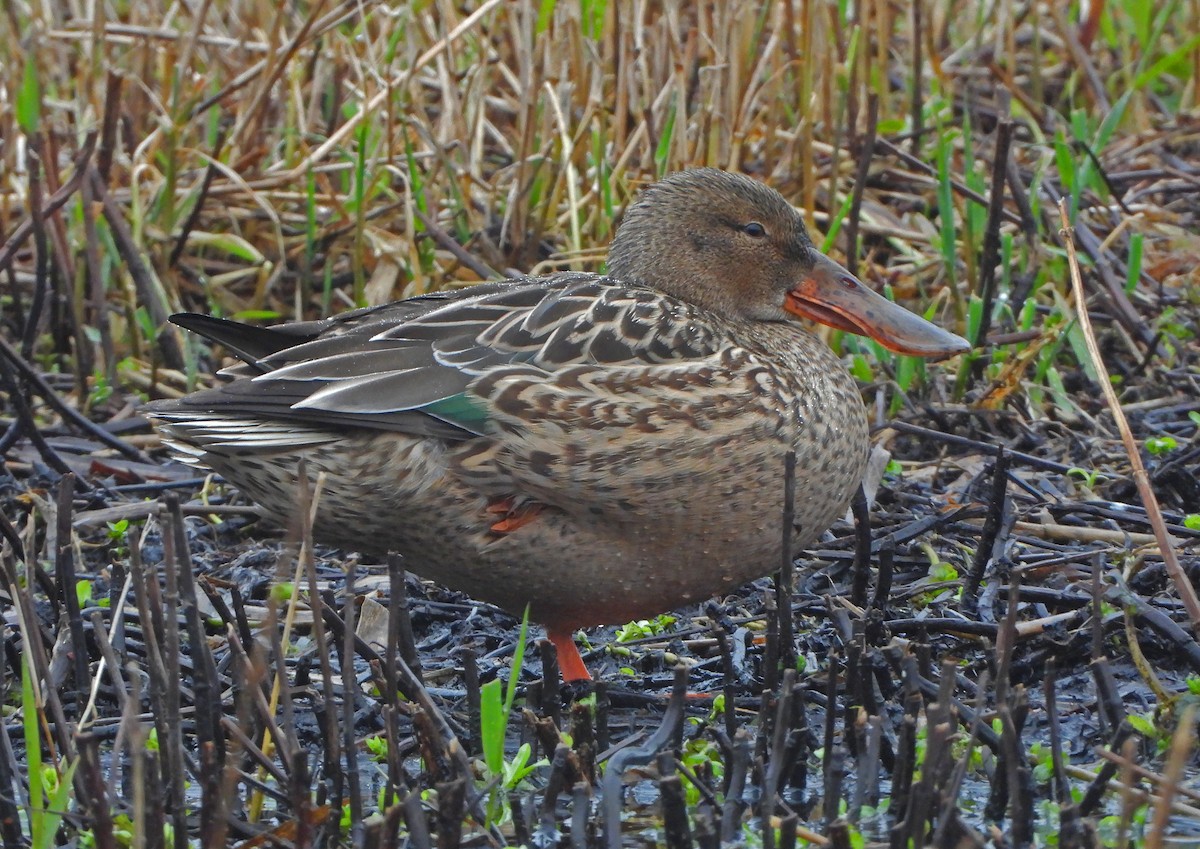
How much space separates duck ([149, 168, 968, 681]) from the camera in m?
3.67

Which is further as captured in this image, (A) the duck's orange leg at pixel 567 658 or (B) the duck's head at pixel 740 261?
(B) the duck's head at pixel 740 261

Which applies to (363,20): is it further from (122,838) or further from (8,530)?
(122,838)

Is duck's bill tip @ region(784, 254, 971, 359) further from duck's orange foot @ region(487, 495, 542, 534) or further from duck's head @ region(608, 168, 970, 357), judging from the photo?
duck's orange foot @ region(487, 495, 542, 534)

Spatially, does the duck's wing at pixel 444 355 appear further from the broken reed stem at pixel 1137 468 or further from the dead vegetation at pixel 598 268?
the broken reed stem at pixel 1137 468

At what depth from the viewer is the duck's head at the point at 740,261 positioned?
4.50m

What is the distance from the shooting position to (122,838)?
3.09 meters

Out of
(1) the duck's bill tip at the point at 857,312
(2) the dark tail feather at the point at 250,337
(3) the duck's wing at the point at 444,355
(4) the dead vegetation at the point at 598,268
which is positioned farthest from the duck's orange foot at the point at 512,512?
(1) the duck's bill tip at the point at 857,312

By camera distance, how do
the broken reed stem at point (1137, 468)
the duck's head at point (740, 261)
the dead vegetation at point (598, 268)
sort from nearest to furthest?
1. the dead vegetation at point (598, 268)
2. the broken reed stem at point (1137, 468)
3. the duck's head at point (740, 261)

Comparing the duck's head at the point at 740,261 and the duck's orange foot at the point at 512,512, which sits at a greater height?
the duck's head at the point at 740,261

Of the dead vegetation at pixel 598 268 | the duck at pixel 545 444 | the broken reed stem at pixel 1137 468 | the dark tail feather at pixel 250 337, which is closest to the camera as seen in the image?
the dead vegetation at pixel 598 268

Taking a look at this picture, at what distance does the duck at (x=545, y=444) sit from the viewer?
12.0 feet

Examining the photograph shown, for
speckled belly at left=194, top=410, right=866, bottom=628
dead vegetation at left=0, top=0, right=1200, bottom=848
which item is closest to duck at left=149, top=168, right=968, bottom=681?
speckled belly at left=194, top=410, right=866, bottom=628

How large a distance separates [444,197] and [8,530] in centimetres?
299

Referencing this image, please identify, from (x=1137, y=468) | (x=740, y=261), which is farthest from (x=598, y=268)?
(x=1137, y=468)
